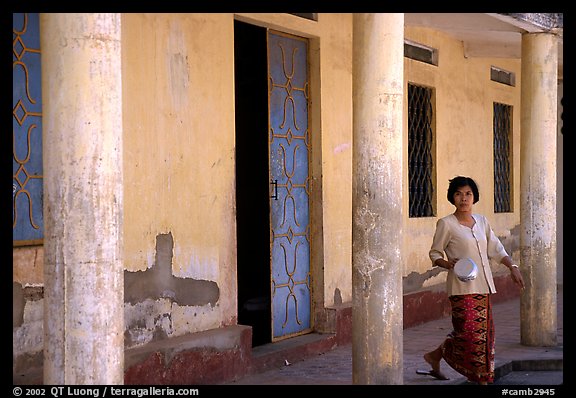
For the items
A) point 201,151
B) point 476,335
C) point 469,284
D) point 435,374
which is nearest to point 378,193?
point 469,284

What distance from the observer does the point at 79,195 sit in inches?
156

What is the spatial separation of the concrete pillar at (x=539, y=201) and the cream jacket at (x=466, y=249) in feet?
7.02

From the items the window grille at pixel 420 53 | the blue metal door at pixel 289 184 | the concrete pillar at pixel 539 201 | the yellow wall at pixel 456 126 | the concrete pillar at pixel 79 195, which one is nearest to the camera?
the concrete pillar at pixel 79 195

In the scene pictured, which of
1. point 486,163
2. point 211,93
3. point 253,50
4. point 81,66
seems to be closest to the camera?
point 81,66

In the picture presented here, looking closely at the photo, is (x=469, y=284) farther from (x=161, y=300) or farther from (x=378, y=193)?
(x=161, y=300)

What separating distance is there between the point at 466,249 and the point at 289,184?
2.21 m

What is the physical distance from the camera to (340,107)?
8531mm

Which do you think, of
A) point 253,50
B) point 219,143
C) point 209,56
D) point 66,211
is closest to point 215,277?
point 219,143

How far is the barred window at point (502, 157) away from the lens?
41.1 feet

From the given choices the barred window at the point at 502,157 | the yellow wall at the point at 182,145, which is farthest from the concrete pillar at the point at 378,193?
the barred window at the point at 502,157

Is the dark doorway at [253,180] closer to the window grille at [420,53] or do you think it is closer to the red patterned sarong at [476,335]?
the red patterned sarong at [476,335]
